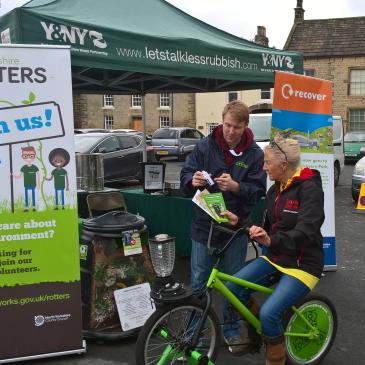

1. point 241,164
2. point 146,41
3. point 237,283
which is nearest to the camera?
point 237,283

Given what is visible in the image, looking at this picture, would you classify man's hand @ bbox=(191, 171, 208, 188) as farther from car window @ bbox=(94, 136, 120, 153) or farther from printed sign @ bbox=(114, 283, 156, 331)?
car window @ bbox=(94, 136, 120, 153)

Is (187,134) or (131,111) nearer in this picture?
(187,134)

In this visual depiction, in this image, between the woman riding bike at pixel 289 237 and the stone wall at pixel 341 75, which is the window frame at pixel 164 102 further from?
the woman riding bike at pixel 289 237

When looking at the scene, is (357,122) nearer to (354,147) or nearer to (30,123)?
(354,147)

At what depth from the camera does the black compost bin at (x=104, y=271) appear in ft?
12.6

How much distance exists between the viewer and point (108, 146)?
14000mm

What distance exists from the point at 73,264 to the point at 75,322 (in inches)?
17.2

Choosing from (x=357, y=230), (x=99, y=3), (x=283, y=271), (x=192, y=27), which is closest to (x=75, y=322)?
(x=283, y=271)

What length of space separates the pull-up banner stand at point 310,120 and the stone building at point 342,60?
28.6m

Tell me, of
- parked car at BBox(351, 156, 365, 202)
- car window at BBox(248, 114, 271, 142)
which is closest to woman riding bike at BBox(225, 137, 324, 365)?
parked car at BBox(351, 156, 365, 202)

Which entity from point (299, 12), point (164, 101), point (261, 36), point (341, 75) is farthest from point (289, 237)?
point (261, 36)

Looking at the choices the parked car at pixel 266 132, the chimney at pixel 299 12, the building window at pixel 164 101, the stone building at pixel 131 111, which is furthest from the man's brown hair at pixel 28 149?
the chimney at pixel 299 12

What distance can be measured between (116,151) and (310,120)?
9.41 meters

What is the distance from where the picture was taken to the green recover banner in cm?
386
